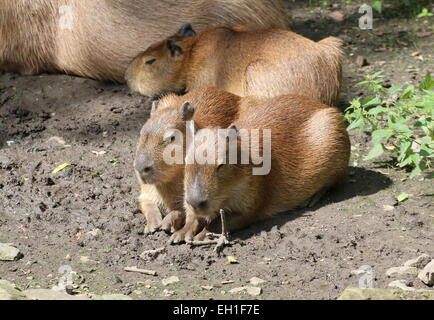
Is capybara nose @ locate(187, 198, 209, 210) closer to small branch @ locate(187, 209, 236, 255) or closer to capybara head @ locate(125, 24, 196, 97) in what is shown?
small branch @ locate(187, 209, 236, 255)

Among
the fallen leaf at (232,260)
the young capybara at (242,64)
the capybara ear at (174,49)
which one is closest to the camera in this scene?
the fallen leaf at (232,260)

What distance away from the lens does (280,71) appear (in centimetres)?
516

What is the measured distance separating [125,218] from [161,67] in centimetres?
161

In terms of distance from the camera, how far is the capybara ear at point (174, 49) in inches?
221

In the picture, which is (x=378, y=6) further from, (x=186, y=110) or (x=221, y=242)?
(x=221, y=242)

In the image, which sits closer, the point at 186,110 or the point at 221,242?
the point at 221,242

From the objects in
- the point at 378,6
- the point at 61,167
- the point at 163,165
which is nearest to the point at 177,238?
the point at 163,165

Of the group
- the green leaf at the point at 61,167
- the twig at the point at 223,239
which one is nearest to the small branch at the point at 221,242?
the twig at the point at 223,239

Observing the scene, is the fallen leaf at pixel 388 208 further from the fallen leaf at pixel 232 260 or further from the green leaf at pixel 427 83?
the fallen leaf at pixel 232 260

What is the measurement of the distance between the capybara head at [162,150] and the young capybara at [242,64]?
1050mm

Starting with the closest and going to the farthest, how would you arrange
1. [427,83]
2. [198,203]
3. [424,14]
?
[198,203], [427,83], [424,14]

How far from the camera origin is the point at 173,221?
4.25 metres

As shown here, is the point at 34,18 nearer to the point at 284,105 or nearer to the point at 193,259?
the point at 284,105
